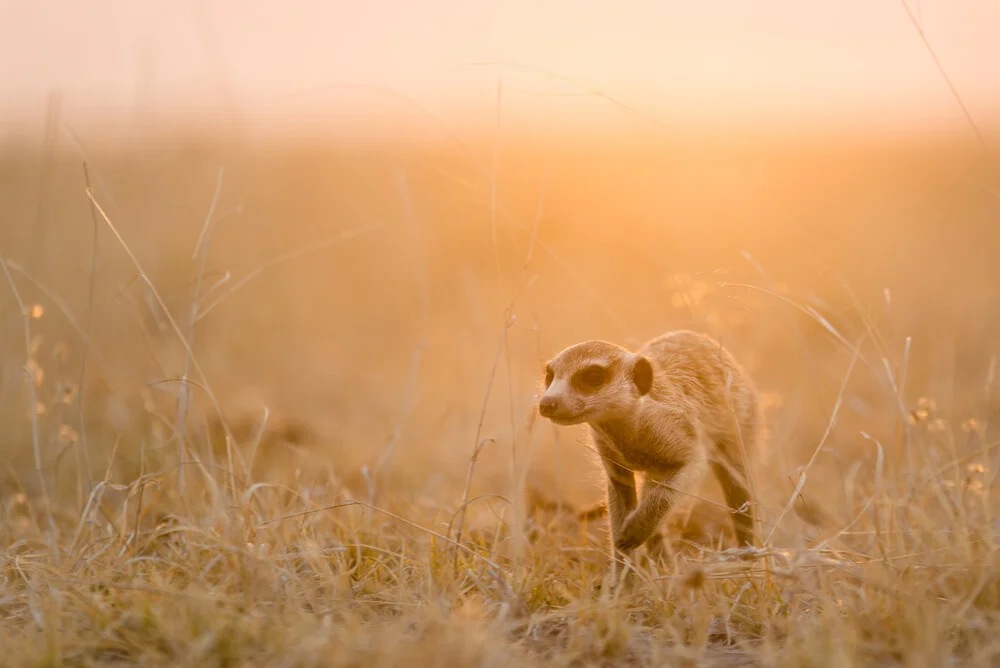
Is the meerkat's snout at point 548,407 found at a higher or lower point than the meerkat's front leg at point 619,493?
higher

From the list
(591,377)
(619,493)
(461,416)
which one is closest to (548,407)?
(591,377)

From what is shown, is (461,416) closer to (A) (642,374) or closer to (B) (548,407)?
(A) (642,374)

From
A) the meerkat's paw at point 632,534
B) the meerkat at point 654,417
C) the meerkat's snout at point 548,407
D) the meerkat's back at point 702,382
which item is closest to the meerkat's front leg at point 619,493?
the meerkat at point 654,417

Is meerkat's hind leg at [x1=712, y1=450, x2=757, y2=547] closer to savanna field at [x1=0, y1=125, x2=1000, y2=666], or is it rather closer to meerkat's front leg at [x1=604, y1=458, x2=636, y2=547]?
savanna field at [x1=0, y1=125, x2=1000, y2=666]

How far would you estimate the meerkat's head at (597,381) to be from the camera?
3977mm

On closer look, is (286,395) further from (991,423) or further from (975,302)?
(975,302)

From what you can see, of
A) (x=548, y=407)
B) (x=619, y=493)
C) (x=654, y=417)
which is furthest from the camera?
(x=619, y=493)

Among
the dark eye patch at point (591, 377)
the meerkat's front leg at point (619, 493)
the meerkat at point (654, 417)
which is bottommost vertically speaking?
the meerkat's front leg at point (619, 493)

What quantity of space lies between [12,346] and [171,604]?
5.26 meters

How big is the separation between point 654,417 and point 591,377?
1.15 feet

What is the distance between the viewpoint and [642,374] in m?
4.06

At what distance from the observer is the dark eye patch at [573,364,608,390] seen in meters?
4.03

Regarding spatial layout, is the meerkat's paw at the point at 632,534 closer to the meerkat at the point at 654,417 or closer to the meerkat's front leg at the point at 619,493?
the meerkat at the point at 654,417

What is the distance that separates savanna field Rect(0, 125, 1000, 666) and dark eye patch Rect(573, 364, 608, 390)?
1.01 ft
